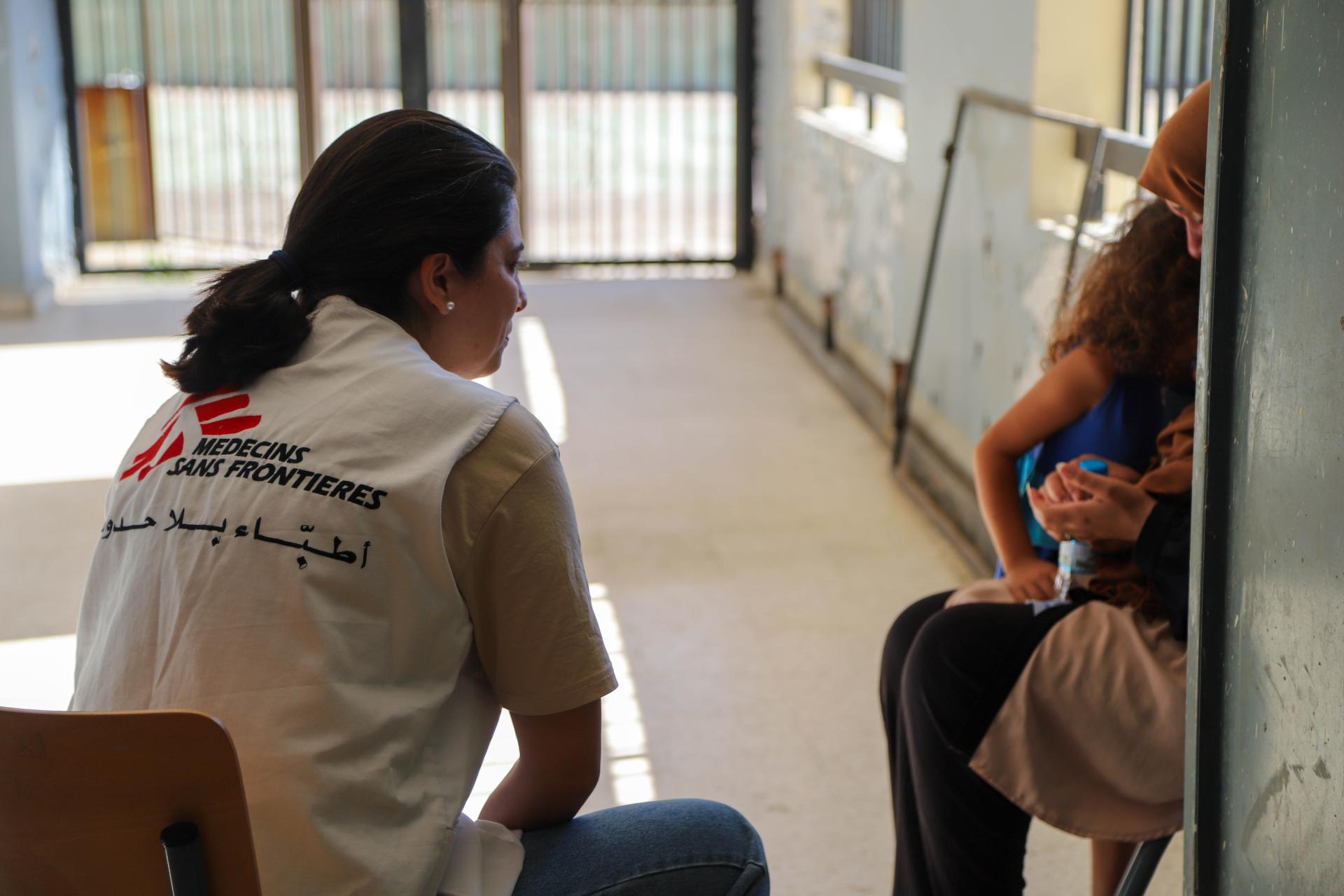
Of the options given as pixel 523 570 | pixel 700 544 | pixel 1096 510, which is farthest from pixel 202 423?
pixel 700 544

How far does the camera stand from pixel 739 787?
2.67 m

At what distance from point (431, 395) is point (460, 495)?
10cm

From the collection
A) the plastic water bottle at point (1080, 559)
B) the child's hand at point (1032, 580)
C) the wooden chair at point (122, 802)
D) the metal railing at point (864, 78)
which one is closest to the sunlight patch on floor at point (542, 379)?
the metal railing at point (864, 78)

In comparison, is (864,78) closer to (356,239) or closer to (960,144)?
(960,144)

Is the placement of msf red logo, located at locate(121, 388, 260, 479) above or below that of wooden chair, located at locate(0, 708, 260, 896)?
above

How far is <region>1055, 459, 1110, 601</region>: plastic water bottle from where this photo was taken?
1951mm

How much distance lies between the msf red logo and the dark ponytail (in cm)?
1

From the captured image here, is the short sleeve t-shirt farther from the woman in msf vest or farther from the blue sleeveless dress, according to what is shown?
the blue sleeveless dress

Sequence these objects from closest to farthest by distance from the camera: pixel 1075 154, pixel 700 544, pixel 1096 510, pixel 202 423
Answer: pixel 202 423
pixel 1096 510
pixel 1075 154
pixel 700 544

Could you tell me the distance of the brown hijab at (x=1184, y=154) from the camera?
1.63m

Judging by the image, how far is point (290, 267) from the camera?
1407 mm

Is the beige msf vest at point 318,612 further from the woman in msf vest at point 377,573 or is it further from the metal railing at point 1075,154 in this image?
the metal railing at point 1075,154

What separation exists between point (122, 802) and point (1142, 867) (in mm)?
1293

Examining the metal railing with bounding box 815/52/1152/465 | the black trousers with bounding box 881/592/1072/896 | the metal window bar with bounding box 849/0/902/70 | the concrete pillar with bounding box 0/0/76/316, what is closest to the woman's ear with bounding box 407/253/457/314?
Answer: the black trousers with bounding box 881/592/1072/896
